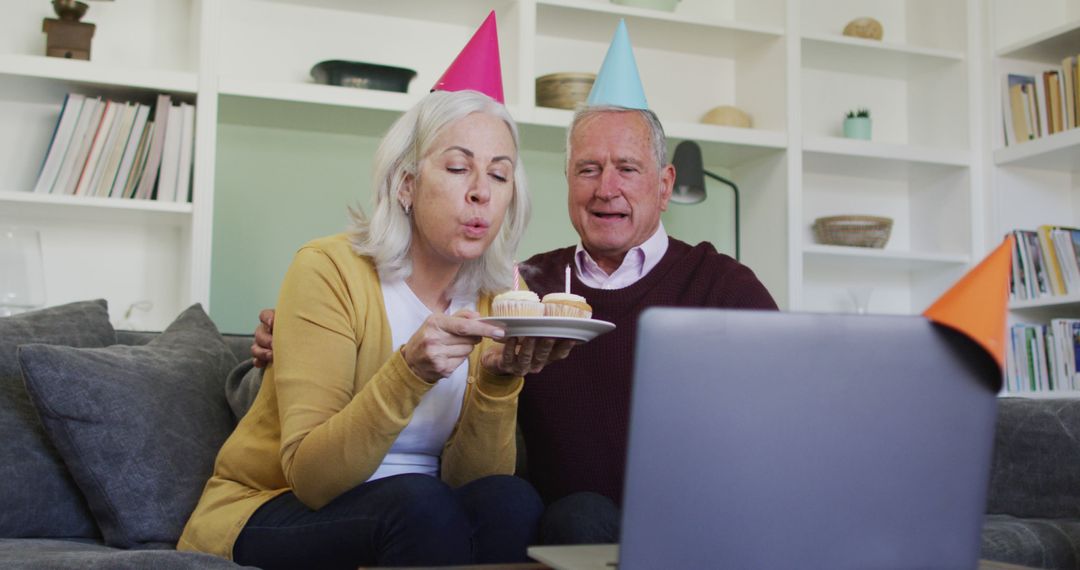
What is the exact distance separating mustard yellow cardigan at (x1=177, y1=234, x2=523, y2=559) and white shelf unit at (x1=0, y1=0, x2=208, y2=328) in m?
1.47

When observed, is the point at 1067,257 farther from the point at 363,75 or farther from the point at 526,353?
the point at 526,353

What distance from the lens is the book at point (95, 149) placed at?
2.92 metres

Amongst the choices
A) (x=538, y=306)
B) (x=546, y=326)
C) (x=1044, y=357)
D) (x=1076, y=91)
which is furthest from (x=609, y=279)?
(x=1076, y=91)

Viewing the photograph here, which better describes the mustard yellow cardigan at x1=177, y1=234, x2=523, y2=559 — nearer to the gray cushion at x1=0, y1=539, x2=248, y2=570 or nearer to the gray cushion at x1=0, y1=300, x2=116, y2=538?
the gray cushion at x1=0, y1=539, x2=248, y2=570

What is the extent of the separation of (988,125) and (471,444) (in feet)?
9.41

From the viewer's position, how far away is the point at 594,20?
346 centimetres

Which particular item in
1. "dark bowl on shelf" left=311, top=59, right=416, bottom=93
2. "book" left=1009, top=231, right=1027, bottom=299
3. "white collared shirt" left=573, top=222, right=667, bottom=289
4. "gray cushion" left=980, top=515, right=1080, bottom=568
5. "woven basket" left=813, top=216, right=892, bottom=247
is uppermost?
"dark bowl on shelf" left=311, top=59, right=416, bottom=93

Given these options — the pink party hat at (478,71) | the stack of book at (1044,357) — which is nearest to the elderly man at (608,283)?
the pink party hat at (478,71)

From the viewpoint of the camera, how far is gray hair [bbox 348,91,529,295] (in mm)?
1620

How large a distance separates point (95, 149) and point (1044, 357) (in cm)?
305

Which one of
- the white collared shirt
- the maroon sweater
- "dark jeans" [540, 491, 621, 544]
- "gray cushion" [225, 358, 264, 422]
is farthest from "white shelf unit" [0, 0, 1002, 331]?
"dark jeans" [540, 491, 621, 544]

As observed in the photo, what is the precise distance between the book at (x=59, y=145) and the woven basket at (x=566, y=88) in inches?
54.1

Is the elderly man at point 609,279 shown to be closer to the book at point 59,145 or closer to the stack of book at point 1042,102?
the book at point 59,145

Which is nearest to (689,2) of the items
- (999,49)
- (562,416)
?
(999,49)
